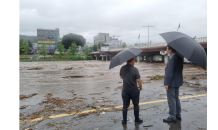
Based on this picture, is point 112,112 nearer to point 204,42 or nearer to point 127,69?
point 127,69

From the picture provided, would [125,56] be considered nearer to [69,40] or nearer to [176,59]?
[176,59]

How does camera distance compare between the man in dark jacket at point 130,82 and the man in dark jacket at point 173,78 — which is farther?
the man in dark jacket at point 173,78

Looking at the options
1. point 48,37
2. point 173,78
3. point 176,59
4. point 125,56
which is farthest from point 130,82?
point 48,37

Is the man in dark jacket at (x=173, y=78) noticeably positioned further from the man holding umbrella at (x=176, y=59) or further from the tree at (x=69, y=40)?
the tree at (x=69, y=40)

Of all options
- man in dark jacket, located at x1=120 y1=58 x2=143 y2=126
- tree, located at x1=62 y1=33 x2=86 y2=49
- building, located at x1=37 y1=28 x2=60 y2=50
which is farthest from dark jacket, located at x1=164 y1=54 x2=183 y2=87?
building, located at x1=37 y1=28 x2=60 y2=50

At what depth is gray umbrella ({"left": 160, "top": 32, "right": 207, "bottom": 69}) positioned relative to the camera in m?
3.12

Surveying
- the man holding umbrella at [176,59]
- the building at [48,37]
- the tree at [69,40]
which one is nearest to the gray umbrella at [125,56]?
the man holding umbrella at [176,59]

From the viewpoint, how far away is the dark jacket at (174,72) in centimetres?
364

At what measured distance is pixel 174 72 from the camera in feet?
12.2

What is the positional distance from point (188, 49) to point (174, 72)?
727 mm

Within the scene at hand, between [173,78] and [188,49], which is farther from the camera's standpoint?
[173,78]

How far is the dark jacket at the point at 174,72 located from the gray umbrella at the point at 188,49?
0.47 m

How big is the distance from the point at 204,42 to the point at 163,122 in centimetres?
3047
